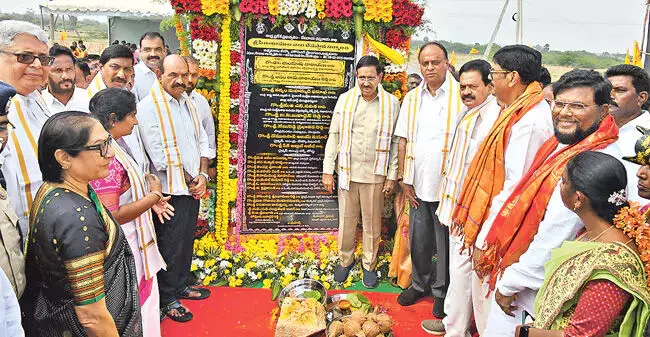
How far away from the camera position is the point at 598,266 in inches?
73.8

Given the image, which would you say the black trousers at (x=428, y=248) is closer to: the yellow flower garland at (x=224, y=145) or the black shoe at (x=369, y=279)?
the black shoe at (x=369, y=279)

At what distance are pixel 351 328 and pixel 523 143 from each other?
1778 mm

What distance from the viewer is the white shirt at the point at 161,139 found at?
13.9ft

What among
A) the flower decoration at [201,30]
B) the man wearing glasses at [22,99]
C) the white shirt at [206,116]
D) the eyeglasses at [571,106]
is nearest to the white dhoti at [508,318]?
the eyeglasses at [571,106]

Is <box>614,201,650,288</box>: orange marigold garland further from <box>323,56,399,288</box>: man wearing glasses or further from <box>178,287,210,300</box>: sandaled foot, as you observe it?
<box>178,287,210,300</box>: sandaled foot

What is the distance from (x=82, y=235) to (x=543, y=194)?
7.62 feet

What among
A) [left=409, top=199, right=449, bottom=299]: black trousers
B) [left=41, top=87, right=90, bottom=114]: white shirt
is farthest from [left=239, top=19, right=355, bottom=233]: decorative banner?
[left=41, top=87, right=90, bottom=114]: white shirt

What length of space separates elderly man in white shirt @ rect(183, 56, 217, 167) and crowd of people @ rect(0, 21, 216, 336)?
40 centimetres

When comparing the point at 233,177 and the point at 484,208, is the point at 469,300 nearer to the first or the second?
the point at 484,208

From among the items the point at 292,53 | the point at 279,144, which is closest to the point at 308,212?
the point at 279,144

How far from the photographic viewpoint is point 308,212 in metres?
5.61

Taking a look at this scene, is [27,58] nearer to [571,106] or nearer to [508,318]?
[571,106]

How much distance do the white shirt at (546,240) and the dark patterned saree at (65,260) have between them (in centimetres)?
202

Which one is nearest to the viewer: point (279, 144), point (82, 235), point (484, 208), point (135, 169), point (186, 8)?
point (82, 235)
